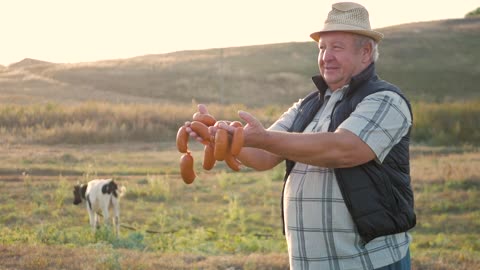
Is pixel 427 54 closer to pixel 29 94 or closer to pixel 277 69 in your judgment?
pixel 277 69

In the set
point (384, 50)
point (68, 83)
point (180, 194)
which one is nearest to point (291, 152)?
point (180, 194)

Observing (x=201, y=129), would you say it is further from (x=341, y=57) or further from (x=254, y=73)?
(x=254, y=73)

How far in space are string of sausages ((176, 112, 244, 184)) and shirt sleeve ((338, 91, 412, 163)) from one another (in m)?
0.44

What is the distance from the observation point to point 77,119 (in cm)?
2850

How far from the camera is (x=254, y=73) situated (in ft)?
210

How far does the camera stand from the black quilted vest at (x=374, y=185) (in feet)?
10.2

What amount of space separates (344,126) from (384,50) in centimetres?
6255

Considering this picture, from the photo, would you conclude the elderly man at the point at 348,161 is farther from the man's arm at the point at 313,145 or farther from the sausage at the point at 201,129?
the sausage at the point at 201,129

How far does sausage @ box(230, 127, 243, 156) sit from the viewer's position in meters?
2.83

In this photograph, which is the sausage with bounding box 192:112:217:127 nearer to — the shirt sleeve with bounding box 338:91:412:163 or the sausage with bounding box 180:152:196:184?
the sausage with bounding box 180:152:196:184

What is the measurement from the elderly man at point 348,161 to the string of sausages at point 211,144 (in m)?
0.08

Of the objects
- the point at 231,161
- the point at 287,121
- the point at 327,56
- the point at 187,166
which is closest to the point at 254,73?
the point at 287,121

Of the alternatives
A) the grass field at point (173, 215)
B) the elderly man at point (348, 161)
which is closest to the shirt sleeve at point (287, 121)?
the elderly man at point (348, 161)

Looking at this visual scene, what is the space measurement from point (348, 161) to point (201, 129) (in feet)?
1.80
